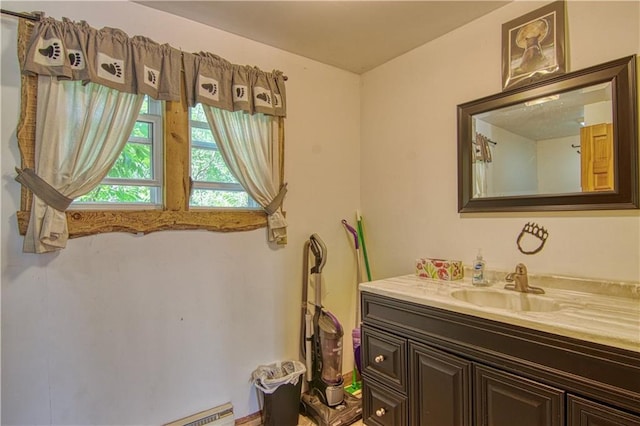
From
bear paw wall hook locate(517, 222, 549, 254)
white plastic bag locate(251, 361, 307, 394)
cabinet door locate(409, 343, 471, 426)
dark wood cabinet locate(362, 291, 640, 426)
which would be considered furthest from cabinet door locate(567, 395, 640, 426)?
white plastic bag locate(251, 361, 307, 394)

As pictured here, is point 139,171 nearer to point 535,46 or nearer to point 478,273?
point 478,273

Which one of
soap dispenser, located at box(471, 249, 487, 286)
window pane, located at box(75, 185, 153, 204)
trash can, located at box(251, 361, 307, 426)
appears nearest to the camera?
window pane, located at box(75, 185, 153, 204)

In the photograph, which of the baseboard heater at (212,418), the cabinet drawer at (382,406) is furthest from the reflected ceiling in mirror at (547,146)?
the baseboard heater at (212,418)

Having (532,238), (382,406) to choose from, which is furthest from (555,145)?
(382,406)

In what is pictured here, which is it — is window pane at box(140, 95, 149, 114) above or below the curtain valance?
below

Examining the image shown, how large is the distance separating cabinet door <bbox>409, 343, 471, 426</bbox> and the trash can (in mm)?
772

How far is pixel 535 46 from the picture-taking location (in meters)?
1.77

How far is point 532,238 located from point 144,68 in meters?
2.29

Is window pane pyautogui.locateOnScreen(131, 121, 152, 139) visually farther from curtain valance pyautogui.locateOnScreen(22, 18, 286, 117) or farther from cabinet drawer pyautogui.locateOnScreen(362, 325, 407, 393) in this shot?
→ cabinet drawer pyautogui.locateOnScreen(362, 325, 407, 393)

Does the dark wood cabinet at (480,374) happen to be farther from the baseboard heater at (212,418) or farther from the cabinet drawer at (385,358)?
the baseboard heater at (212,418)

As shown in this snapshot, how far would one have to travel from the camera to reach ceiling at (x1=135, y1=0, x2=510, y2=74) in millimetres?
1913

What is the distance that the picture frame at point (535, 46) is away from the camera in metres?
1.70

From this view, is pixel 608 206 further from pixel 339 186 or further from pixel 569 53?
pixel 339 186

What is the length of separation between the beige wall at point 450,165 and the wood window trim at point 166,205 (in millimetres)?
865
